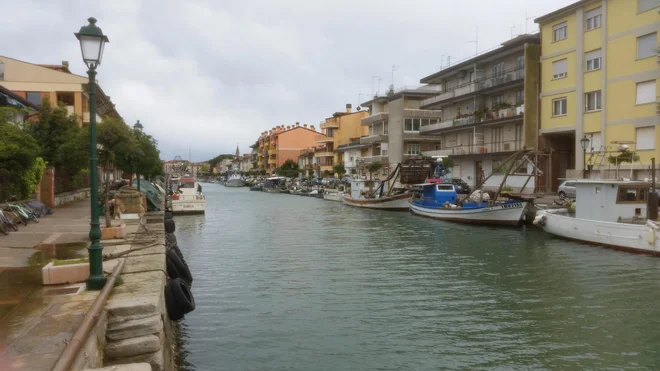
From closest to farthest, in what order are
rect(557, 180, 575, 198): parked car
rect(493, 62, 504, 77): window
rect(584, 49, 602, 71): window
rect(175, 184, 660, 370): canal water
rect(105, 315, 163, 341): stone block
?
rect(105, 315, 163, 341): stone block
rect(175, 184, 660, 370): canal water
rect(557, 180, 575, 198): parked car
rect(584, 49, 602, 71): window
rect(493, 62, 504, 77): window

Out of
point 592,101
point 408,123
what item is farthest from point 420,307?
point 408,123

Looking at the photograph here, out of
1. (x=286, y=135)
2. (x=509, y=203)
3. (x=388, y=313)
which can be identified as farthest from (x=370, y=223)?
(x=286, y=135)

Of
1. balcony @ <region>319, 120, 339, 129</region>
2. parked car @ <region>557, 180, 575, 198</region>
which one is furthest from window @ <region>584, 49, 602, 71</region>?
balcony @ <region>319, 120, 339, 129</region>

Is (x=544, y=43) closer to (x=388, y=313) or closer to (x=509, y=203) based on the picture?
(x=509, y=203)

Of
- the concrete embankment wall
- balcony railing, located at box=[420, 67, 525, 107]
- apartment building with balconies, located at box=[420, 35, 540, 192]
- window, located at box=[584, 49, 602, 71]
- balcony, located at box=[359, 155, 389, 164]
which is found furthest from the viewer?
balcony, located at box=[359, 155, 389, 164]

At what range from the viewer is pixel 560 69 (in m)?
39.6

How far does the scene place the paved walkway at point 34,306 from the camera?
563 centimetres

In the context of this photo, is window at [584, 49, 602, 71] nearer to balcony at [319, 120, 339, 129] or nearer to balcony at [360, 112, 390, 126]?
balcony at [360, 112, 390, 126]

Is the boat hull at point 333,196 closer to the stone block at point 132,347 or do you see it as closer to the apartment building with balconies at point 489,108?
the apartment building with balconies at point 489,108

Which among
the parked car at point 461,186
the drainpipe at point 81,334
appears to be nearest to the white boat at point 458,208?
the parked car at point 461,186

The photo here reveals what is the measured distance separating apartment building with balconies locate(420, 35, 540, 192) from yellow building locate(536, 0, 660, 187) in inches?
54.7

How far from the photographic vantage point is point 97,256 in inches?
326

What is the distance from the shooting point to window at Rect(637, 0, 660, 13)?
3175 cm

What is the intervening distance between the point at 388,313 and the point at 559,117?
31.9 metres
